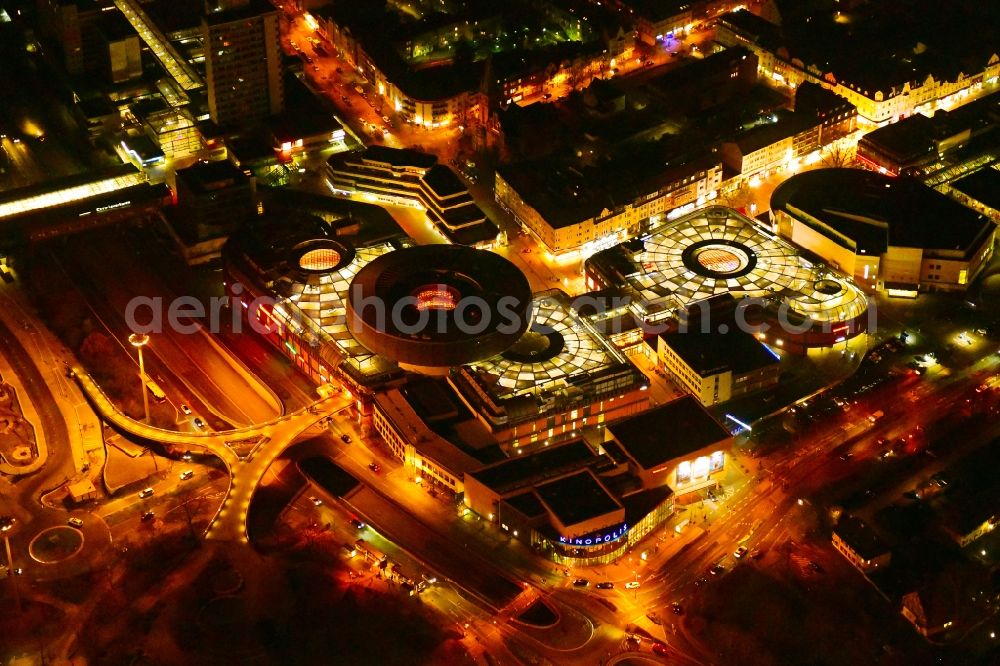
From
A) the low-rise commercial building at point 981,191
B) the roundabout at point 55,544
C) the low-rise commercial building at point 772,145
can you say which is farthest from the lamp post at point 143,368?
the low-rise commercial building at point 981,191

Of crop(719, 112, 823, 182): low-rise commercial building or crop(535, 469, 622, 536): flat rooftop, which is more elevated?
crop(719, 112, 823, 182): low-rise commercial building

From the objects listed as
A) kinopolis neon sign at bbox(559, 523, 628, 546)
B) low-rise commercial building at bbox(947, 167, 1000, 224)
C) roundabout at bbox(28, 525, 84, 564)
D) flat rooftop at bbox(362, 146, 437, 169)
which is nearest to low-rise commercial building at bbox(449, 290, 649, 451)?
kinopolis neon sign at bbox(559, 523, 628, 546)


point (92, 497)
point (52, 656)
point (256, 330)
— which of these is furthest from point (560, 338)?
point (52, 656)

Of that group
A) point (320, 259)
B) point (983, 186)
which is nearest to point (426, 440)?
point (320, 259)

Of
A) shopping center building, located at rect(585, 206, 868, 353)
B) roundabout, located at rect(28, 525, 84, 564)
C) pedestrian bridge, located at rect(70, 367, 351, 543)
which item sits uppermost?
shopping center building, located at rect(585, 206, 868, 353)

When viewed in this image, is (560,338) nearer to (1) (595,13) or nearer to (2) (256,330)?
(2) (256,330)

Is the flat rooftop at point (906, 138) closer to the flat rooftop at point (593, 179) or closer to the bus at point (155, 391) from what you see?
the flat rooftop at point (593, 179)

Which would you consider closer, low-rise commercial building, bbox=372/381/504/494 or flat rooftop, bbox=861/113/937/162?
low-rise commercial building, bbox=372/381/504/494

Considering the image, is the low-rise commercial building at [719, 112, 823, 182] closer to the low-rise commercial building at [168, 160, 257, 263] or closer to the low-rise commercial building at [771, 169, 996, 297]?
the low-rise commercial building at [771, 169, 996, 297]
